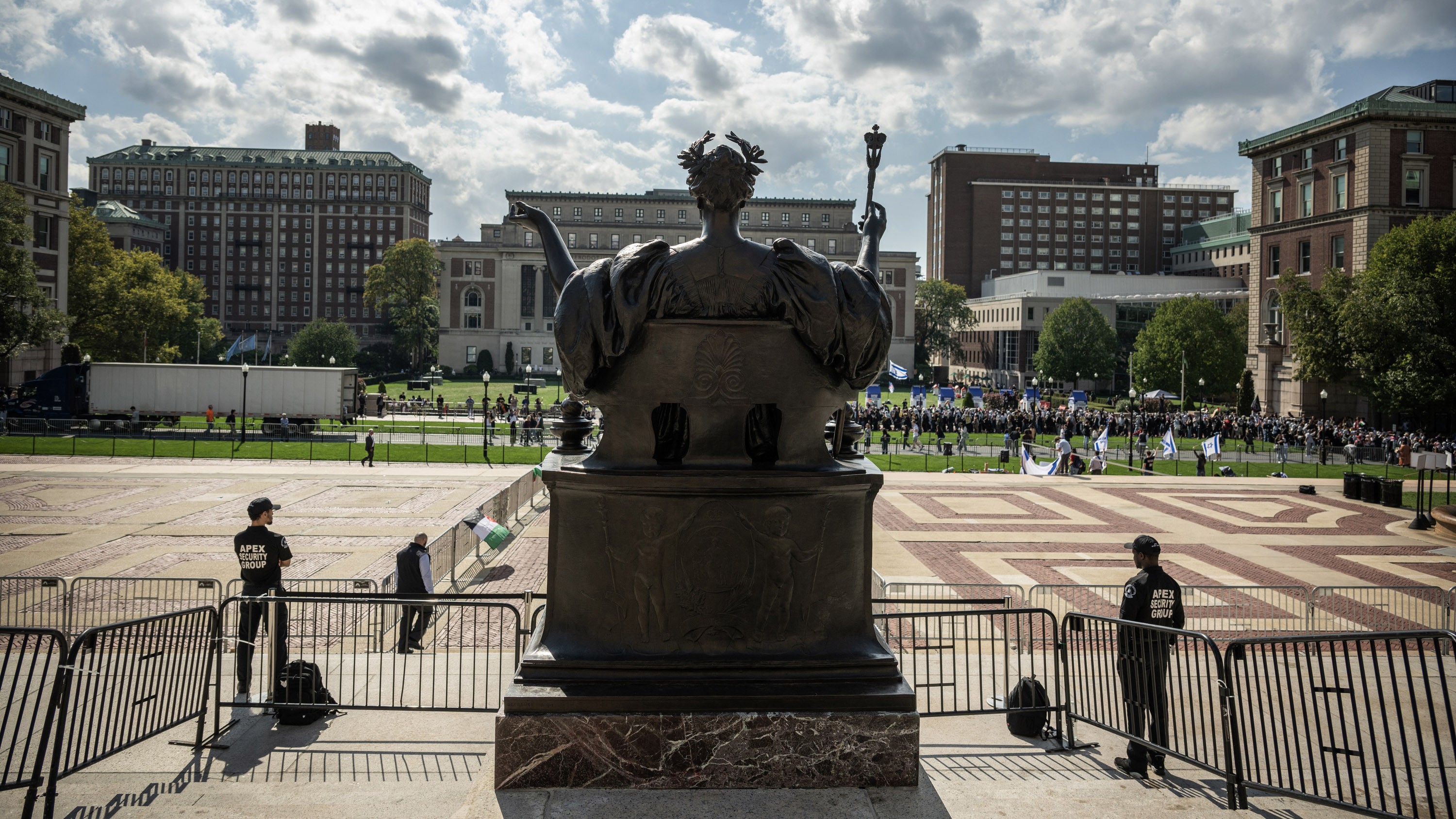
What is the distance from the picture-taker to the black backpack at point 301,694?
685 cm

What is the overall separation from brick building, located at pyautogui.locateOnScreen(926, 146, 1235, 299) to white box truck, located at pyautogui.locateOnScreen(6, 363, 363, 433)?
3900 inches

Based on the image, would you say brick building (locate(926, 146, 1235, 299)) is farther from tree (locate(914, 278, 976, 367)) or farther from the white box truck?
the white box truck

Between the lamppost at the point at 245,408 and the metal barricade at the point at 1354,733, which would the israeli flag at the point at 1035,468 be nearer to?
the metal barricade at the point at 1354,733

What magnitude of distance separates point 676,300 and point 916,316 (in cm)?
11944

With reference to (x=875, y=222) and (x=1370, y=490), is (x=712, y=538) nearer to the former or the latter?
(x=875, y=222)

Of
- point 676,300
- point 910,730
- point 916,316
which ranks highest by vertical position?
point 916,316

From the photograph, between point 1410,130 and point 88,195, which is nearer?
point 1410,130

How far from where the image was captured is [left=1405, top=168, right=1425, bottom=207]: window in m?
55.5

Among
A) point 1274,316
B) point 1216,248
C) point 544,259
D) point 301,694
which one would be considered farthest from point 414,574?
point 1216,248

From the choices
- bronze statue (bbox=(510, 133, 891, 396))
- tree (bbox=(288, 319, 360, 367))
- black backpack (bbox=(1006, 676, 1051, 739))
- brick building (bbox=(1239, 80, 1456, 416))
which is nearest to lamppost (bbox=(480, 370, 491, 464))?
black backpack (bbox=(1006, 676, 1051, 739))

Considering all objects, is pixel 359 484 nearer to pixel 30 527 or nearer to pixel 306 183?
pixel 30 527

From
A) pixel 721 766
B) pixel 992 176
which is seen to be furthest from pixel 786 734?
pixel 992 176

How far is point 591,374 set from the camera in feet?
15.7

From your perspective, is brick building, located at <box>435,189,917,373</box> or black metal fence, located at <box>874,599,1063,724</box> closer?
black metal fence, located at <box>874,599,1063,724</box>
